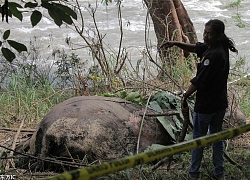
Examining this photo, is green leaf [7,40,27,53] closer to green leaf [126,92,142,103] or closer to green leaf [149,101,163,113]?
green leaf [149,101,163,113]

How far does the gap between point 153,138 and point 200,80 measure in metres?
1.26

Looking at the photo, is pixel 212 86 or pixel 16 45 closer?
pixel 16 45

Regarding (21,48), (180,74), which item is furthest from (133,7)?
(21,48)

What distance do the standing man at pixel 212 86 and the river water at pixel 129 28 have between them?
8076 mm

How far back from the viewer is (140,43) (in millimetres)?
13641

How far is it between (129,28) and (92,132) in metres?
11.2

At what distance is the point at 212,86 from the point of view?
3.78m

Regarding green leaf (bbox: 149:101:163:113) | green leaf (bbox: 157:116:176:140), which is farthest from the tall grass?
green leaf (bbox: 157:116:176:140)

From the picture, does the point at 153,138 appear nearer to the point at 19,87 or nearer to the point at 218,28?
the point at 218,28

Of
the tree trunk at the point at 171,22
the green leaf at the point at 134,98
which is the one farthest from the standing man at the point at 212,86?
the tree trunk at the point at 171,22

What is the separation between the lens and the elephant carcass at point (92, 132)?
4285 millimetres

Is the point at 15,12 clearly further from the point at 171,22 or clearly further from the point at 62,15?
the point at 171,22

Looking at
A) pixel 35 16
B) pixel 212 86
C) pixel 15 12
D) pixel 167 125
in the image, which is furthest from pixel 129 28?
pixel 35 16

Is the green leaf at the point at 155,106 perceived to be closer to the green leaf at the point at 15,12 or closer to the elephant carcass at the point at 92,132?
the elephant carcass at the point at 92,132
